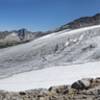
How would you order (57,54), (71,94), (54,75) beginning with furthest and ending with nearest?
(57,54)
(54,75)
(71,94)

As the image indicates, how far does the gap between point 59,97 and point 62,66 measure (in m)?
22.8

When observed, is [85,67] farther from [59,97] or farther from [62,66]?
[59,97]

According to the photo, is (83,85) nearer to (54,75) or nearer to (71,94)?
(71,94)

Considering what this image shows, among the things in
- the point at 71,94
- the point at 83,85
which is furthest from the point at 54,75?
the point at 71,94

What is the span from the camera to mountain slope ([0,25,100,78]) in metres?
38.2

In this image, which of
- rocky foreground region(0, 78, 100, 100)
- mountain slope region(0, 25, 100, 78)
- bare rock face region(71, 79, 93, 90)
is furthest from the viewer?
mountain slope region(0, 25, 100, 78)

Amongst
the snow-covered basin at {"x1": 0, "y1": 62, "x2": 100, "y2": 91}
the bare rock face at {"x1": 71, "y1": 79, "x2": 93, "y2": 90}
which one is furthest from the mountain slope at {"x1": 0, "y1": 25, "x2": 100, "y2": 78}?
the bare rock face at {"x1": 71, "y1": 79, "x2": 93, "y2": 90}

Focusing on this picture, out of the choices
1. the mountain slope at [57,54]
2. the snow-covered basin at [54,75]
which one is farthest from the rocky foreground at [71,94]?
the mountain slope at [57,54]

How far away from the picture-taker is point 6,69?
135 ft

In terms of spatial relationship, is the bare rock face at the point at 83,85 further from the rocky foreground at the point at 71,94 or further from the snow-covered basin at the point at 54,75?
the snow-covered basin at the point at 54,75

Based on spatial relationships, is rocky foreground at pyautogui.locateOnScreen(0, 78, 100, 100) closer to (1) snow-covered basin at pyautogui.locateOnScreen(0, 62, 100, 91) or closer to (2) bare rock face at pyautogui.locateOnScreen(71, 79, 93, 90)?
(2) bare rock face at pyautogui.locateOnScreen(71, 79, 93, 90)

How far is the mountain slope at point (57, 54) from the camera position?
38.2 meters

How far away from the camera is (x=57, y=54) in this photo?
138 feet

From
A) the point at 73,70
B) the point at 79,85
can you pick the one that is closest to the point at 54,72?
the point at 73,70
